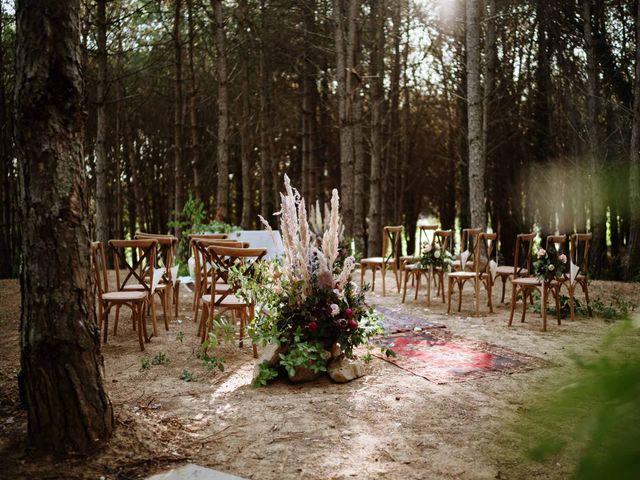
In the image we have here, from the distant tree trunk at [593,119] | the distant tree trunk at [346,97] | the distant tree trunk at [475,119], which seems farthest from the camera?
the distant tree trunk at [593,119]

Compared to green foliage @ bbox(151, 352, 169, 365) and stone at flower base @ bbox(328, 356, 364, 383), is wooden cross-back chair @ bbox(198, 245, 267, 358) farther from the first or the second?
stone at flower base @ bbox(328, 356, 364, 383)

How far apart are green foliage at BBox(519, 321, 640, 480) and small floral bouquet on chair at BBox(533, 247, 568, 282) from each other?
17.9ft

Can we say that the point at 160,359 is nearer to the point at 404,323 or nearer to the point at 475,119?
the point at 404,323

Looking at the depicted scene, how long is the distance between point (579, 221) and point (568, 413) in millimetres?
13926

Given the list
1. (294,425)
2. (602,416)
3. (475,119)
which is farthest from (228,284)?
(475,119)

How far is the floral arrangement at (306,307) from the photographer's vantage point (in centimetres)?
378

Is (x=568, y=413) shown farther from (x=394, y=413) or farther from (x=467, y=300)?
(x=467, y=300)

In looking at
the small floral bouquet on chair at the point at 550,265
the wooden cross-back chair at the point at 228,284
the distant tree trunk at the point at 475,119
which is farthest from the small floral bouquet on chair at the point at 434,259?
the wooden cross-back chair at the point at 228,284

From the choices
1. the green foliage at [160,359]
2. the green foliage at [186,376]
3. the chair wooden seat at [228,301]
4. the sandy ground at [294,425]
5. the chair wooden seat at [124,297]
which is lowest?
the sandy ground at [294,425]

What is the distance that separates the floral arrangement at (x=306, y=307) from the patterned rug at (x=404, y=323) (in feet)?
4.69

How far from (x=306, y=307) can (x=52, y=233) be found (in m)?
1.90

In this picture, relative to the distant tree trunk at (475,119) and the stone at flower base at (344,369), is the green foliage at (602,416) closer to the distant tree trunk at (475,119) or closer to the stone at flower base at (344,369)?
the stone at flower base at (344,369)

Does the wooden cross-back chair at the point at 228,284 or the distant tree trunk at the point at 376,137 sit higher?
the distant tree trunk at the point at 376,137

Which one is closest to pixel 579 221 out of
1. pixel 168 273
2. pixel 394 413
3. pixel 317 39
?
pixel 317 39
